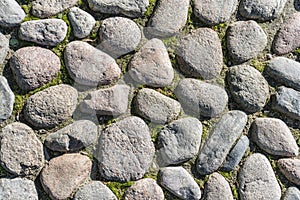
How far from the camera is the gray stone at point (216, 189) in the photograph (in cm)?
139

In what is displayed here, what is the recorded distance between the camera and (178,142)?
1.38 metres

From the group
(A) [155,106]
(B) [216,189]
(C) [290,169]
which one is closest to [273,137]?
(C) [290,169]

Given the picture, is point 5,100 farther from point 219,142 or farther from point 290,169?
point 290,169

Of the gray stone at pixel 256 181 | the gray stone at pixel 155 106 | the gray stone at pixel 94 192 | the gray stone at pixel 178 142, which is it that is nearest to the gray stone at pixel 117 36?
the gray stone at pixel 155 106

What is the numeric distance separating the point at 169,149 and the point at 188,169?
0.27ft

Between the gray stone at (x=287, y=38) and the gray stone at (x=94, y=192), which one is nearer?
the gray stone at (x=94, y=192)

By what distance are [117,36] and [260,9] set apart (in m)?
0.43

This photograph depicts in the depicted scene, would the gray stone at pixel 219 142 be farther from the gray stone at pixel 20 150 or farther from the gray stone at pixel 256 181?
the gray stone at pixel 20 150

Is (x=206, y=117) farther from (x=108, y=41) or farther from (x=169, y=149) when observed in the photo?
(x=108, y=41)

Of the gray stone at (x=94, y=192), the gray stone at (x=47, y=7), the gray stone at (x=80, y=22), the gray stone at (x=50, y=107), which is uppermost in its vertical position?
the gray stone at (x=47, y=7)

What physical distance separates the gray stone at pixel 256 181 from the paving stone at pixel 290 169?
0.04 m

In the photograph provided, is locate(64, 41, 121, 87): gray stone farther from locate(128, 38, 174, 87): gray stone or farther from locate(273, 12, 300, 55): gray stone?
locate(273, 12, 300, 55): gray stone

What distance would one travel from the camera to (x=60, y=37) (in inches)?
52.6

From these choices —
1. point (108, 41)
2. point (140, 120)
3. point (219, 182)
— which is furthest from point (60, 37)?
point (219, 182)
